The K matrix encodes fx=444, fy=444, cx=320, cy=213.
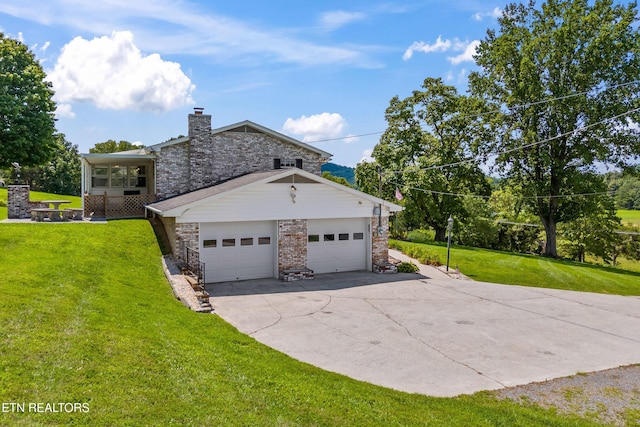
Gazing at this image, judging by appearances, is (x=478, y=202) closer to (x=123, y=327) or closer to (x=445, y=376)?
(x=445, y=376)

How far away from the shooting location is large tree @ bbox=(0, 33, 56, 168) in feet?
89.1

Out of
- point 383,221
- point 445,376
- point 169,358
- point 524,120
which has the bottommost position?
point 445,376

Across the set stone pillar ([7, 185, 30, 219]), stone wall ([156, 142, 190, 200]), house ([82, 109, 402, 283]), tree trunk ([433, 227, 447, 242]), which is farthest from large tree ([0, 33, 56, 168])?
tree trunk ([433, 227, 447, 242])

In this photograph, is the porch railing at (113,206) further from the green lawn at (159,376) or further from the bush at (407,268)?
the bush at (407,268)

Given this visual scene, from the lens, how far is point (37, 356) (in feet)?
20.2

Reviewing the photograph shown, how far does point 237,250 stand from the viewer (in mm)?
17578

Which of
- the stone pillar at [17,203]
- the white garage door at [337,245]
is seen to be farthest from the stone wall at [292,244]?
the stone pillar at [17,203]

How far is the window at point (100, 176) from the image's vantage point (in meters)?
25.8

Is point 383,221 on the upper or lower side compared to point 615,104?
lower

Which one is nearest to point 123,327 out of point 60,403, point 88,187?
point 60,403

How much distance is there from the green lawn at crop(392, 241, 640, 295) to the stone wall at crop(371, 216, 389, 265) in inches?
153

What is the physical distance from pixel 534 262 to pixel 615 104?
1083 centimetres

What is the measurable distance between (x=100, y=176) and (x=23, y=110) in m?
7.74

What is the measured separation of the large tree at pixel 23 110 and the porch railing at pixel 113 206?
897cm
